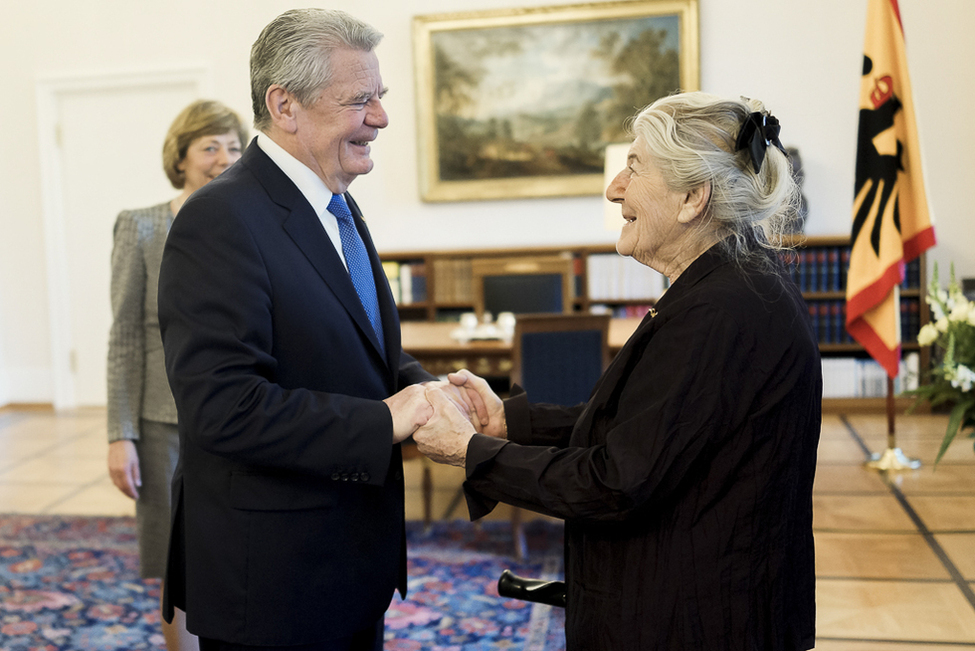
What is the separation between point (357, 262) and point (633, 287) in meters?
4.79

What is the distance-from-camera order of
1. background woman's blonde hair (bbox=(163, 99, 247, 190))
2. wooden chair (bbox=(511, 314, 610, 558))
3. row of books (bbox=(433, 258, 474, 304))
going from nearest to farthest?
background woman's blonde hair (bbox=(163, 99, 247, 190)) → wooden chair (bbox=(511, 314, 610, 558)) → row of books (bbox=(433, 258, 474, 304))

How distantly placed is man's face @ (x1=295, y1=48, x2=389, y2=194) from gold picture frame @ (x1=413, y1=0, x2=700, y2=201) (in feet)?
16.7

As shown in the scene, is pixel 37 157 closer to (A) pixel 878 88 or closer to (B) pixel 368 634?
(A) pixel 878 88

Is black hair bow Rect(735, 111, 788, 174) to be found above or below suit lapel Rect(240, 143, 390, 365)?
above

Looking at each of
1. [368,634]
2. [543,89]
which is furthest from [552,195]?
[368,634]

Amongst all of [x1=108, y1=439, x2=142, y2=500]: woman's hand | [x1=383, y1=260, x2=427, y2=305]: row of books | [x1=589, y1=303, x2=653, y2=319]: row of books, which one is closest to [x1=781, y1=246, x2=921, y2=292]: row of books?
[x1=589, y1=303, x2=653, y2=319]: row of books

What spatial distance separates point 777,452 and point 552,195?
17.8 feet

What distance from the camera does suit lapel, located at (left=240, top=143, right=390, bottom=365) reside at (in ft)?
4.61

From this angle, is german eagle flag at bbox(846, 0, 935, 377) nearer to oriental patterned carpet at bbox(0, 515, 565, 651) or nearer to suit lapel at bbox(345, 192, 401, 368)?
oriental patterned carpet at bbox(0, 515, 565, 651)

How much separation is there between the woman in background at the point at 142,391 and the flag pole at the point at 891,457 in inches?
151

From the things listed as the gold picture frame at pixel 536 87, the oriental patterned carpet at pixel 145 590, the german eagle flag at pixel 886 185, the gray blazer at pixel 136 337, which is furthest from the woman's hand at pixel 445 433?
the gold picture frame at pixel 536 87

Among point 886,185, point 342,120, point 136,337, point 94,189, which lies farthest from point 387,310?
point 94,189

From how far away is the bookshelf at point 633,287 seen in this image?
5.96 metres

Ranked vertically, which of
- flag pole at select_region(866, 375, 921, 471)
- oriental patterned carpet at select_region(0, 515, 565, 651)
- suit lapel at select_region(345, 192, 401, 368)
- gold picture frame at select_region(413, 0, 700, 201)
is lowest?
oriental patterned carpet at select_region(0, 515, 565, 651)
